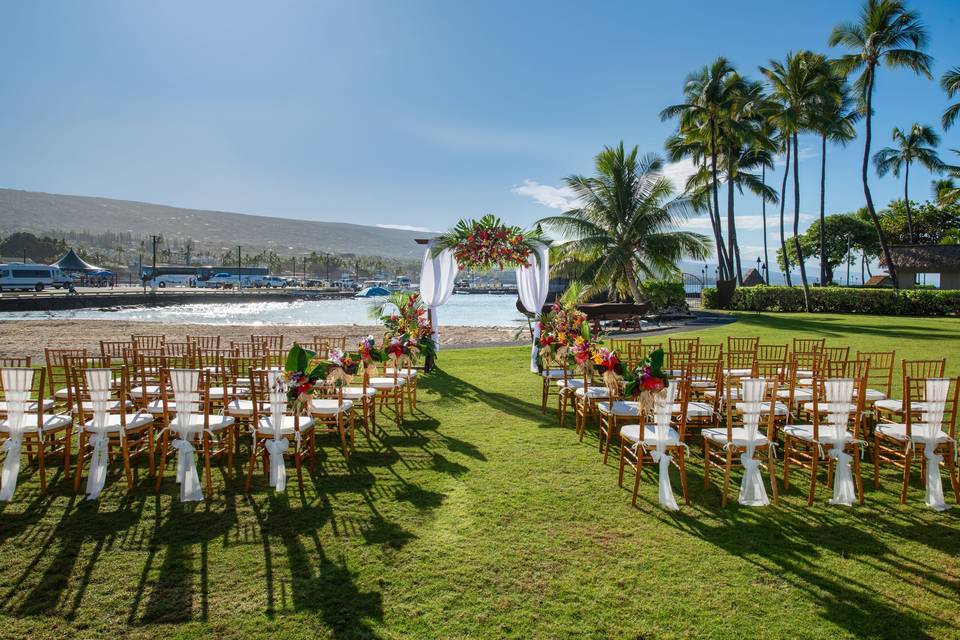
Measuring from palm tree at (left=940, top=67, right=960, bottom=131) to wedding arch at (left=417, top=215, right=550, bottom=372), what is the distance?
99.3 feet

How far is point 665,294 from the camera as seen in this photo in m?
26.5

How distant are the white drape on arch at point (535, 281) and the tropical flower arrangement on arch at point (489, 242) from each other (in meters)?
0.37

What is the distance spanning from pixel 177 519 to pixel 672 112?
97.4ft

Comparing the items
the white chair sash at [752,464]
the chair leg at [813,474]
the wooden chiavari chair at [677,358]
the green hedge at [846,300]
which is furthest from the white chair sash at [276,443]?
the green hedge at [846,300]

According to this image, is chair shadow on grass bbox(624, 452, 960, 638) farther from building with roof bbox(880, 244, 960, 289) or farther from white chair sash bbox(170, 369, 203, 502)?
building with roof bbox(880, 244, 960, 289)

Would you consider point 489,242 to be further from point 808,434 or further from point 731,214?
point 731,214

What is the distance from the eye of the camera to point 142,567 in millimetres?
3363

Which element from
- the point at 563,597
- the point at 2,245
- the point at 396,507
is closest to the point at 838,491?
the point at 563,597

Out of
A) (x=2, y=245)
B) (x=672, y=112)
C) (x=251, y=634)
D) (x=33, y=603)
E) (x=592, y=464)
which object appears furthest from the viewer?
(x=2, y=245)

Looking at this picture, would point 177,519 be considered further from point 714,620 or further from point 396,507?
point 714,620

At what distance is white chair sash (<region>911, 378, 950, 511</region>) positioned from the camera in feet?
13.5

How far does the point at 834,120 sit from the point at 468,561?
31.8 metres

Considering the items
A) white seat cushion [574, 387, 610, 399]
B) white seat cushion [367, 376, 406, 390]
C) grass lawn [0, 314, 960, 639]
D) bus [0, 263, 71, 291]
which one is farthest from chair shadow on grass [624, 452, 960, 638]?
bus [0, 263, 71, 291]

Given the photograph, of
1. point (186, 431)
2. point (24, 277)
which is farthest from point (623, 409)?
point (24, 277)
